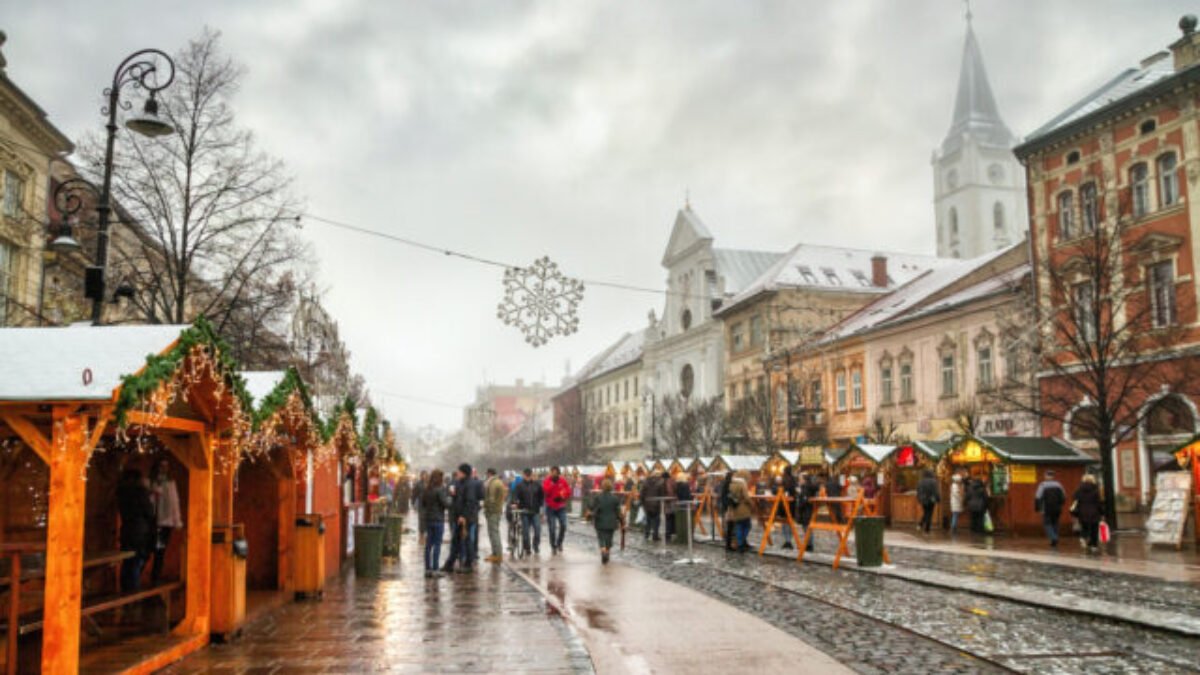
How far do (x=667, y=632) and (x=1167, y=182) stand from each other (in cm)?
2673

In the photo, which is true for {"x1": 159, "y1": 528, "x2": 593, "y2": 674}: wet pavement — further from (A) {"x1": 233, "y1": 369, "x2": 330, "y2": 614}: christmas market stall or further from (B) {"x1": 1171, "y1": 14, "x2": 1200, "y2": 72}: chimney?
(B) {"x1": 1171, "y1": 14, "x2": 1200, "y2": 72}: chimney

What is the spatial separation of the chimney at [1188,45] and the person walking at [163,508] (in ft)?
96.5

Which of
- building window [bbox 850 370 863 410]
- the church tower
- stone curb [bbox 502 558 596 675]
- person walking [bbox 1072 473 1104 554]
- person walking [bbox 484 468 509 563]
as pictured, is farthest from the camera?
the church tower

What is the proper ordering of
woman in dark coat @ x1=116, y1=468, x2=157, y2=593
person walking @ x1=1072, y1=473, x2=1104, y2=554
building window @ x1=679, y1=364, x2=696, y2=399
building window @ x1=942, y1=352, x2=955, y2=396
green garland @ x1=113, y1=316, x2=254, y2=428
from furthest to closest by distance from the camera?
building window @ x1=679, y1=364, x2=696, y2=399, building window @ x1=942, y1=352, x2=955, y2=396, person walking @ x1=1072, y1=473, x2=1104, y2=554, woman in dark coat @ x1=116, y1=468, x2=157, y2=593, green garland @ x1=113, y1=316, x2=254, y2=428

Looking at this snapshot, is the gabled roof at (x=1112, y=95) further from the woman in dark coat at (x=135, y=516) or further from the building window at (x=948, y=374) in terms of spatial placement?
the woman in dark coat at (x=135, y=516)

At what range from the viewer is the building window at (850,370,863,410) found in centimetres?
4866

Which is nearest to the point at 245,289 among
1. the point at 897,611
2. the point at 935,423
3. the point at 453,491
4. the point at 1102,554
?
the point at 453,491

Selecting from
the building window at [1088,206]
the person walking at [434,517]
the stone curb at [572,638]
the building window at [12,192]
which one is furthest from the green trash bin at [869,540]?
the building window at [12,192]

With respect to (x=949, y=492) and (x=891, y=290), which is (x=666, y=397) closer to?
(x=891, y=290)

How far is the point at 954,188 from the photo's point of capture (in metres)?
103

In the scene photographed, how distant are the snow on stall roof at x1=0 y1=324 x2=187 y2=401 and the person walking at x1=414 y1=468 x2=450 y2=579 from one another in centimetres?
882

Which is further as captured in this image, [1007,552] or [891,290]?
[891,290]

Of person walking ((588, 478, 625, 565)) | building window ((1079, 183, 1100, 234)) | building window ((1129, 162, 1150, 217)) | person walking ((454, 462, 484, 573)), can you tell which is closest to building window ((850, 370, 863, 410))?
building window ((1079, 183, 1100, 234))

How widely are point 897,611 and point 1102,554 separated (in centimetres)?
1008
